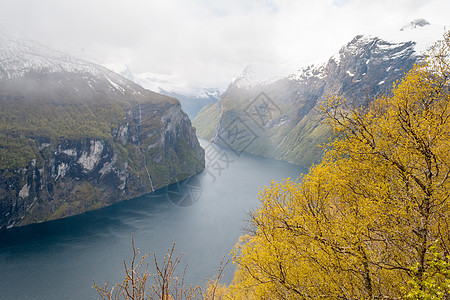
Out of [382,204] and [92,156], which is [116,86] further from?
[382,204]

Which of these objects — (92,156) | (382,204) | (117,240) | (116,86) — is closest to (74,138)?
(92,156)

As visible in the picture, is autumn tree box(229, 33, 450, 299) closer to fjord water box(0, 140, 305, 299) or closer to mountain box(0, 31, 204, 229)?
fjord water box(0, 140, 305, 299)

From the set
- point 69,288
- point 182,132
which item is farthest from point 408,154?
point 182,132

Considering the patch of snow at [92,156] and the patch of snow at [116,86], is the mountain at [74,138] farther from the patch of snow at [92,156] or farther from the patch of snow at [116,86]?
the patch of snow at [116,86]

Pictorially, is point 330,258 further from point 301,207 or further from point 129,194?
point 129,194

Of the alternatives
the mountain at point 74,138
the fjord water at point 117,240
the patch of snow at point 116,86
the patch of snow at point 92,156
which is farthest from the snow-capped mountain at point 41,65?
the fjord water at point 117,240
